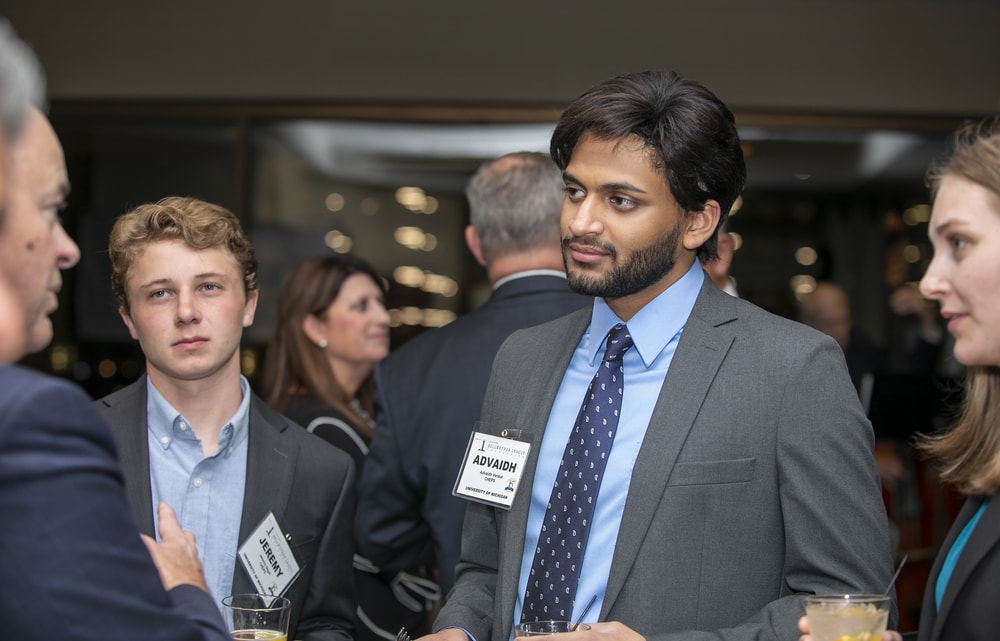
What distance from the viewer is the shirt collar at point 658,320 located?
7.08 ft

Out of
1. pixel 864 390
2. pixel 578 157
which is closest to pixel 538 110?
pixel 864 390

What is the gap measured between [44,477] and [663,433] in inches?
43.4

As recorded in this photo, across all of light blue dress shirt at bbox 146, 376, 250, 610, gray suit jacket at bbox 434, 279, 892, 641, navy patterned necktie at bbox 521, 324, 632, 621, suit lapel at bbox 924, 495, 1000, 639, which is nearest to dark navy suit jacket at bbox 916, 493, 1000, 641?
suit lapel at bbox 924, 495, 1000, 639

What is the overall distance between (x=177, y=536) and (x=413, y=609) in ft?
6.39

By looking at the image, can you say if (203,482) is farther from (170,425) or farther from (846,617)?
(846,617)

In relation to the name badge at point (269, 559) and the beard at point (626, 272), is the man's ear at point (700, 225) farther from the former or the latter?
the name badge at point (269, 559)

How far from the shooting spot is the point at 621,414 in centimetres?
212

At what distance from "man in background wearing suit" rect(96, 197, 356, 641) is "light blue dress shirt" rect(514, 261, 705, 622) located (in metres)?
0.56

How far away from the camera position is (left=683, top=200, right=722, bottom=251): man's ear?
7.37ft

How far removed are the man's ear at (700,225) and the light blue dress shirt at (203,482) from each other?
1.08 m

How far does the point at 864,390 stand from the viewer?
518 centimetres

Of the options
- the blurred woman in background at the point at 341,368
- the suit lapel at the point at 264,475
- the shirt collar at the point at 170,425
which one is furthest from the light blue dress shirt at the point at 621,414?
the blurred woman in background at the point at 341,368

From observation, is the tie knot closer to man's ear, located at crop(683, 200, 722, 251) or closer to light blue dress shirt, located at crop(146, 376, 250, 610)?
man's ear, located at crop(683, 200, 722, 251)

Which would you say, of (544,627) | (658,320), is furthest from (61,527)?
(658,320)
